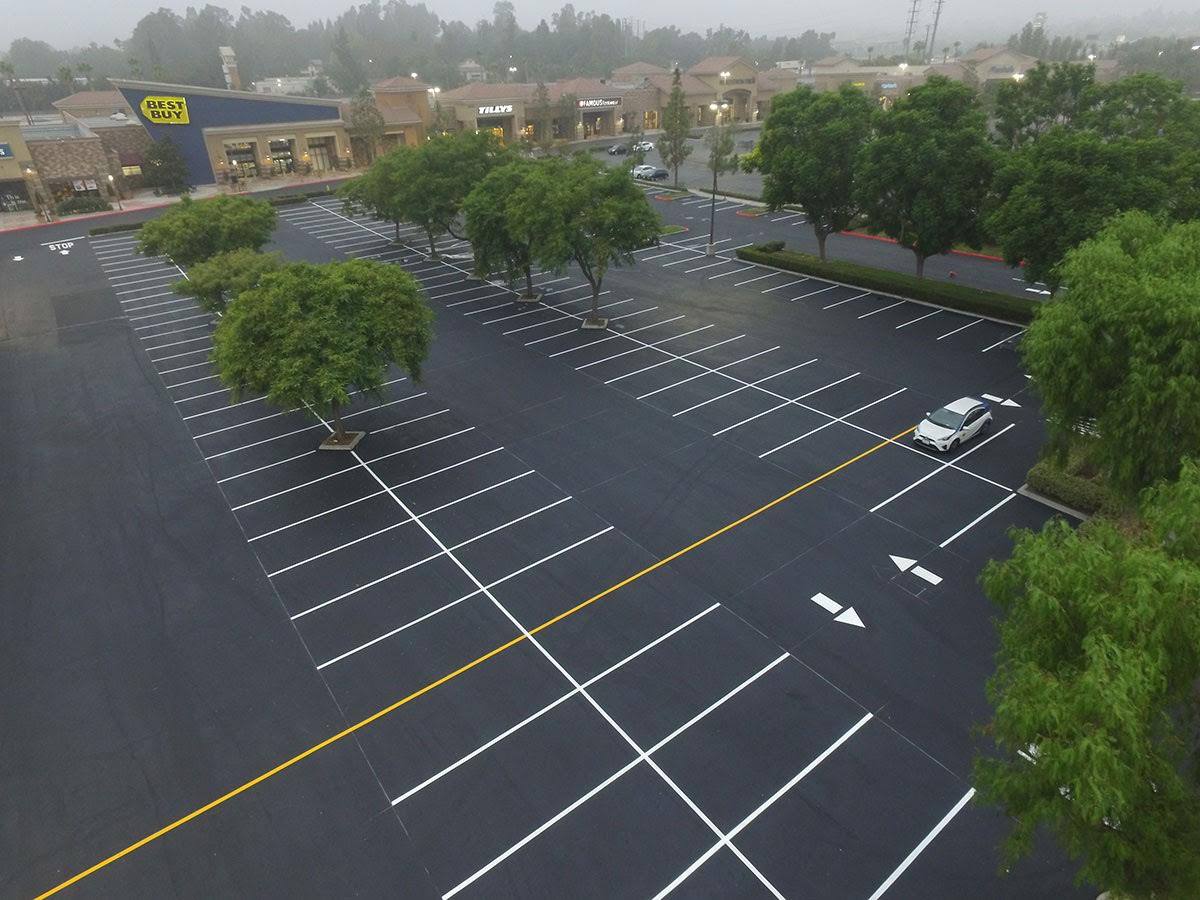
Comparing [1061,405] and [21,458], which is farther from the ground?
[1061,405]

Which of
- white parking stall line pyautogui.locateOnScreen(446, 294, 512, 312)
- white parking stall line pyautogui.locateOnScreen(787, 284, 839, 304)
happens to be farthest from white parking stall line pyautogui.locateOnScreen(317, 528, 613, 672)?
white parking stall line pyautogui.locateOnScreen(787, 284, 839, 304)

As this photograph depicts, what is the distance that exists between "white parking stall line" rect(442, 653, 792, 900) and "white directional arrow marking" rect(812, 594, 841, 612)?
1.98m

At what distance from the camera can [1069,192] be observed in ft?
88.2

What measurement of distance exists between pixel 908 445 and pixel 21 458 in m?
31.0

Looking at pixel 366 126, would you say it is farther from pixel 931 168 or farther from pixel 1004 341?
pixel 1004 341

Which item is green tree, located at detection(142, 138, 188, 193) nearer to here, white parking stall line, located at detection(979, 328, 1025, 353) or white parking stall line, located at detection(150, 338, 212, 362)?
white parking stall line, located at detection(150, 338, 212, 362)

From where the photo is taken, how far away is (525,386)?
93.3 feet

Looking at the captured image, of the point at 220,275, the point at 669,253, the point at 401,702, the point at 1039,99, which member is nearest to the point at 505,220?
the point at 220,275

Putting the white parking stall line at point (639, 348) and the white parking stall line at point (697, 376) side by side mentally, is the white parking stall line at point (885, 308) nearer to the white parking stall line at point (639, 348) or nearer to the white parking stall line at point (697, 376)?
the white parking stall line at point (697, 376)

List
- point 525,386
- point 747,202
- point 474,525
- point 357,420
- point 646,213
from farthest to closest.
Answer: point 747,202, point 646,213, point 525,386, point 357,420, point 474,525

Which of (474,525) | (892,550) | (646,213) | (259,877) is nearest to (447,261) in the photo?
(646,213)

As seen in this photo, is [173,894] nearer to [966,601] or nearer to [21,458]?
[966,601]

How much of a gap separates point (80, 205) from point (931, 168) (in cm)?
7157

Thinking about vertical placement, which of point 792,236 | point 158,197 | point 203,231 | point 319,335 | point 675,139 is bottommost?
point 158,197
